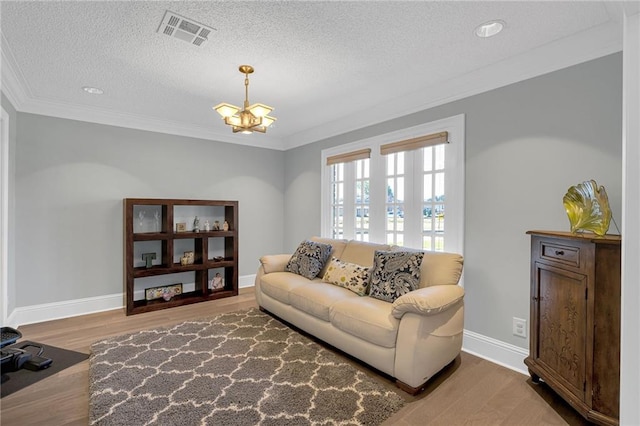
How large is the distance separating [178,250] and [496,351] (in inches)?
161

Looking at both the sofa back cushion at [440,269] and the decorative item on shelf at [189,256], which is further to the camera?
the decorative item on shelf at [189,256]

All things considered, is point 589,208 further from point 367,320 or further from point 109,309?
point 109,309

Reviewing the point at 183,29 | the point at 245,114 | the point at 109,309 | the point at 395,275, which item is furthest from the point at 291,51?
the point at 109,309

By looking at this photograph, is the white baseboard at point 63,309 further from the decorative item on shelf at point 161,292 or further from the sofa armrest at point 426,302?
the sofa armrest at point 426,302

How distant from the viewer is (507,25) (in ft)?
6.77

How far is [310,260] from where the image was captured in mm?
3580

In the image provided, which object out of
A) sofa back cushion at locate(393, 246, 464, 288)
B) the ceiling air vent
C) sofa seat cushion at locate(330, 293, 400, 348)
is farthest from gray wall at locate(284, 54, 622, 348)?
the ceiling air vent

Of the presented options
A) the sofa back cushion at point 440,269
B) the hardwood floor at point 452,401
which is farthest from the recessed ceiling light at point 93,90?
the sofa back cushion at point 440,269

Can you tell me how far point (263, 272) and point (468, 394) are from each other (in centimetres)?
245

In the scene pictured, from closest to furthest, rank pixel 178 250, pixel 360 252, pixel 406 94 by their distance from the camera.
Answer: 1. pixel 406 94
2. pixel 360 252
3. pixel 178 250

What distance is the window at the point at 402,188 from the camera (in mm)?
3016

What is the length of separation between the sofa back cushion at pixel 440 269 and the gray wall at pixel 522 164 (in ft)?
1.10

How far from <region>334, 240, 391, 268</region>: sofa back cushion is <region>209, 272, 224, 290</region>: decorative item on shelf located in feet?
6.94

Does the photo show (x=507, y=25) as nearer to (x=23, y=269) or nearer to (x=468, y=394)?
(x=468, y=394)
